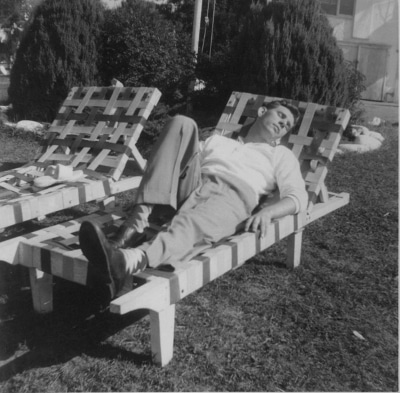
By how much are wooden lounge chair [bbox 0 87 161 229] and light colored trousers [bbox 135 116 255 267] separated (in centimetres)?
98

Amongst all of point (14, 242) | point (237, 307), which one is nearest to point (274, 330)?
point (237, 307)

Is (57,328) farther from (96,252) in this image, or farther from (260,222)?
(260,222)

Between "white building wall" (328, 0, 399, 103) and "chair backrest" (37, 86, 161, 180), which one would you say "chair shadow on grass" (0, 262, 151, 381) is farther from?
"white building wall" (328, 0, 399, 103)

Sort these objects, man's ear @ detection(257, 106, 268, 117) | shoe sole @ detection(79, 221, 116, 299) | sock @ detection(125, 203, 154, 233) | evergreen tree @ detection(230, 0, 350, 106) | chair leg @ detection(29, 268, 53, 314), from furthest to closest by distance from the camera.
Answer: evergreen tree @ detection(230, 0, 350, 106) → man's ear @ detection(257, 106, 268, 117) → chair leg @ detection(29, 268, 53, 314) → sock @ detection(125, 203, 154, 233) → shoe sole @ detection(79, 221, 116, 299)

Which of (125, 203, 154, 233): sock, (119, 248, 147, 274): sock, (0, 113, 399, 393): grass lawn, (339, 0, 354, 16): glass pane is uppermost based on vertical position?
(339, 0, 354, 16): glass pane

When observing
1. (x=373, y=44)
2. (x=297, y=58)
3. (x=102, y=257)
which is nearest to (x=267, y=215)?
(x=102, y=257)

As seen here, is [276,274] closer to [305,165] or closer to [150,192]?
[305,165]

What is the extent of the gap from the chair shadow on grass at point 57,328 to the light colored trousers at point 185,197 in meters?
0.57

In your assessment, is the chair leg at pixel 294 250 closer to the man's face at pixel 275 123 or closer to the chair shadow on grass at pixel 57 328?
the man's face at pixel 275 123

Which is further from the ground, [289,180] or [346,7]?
[346,7]

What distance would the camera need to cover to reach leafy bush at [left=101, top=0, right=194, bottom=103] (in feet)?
28.3

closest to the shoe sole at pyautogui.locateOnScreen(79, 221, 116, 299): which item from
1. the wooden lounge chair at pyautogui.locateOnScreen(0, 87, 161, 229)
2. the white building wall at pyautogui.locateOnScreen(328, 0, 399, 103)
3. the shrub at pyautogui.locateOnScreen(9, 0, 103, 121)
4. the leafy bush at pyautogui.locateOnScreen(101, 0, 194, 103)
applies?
the wooden lounge chair at pyautogui.locateOnScreen(0, 87, 161, 229)

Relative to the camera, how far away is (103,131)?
4.64m

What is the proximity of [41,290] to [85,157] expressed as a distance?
1.84m
